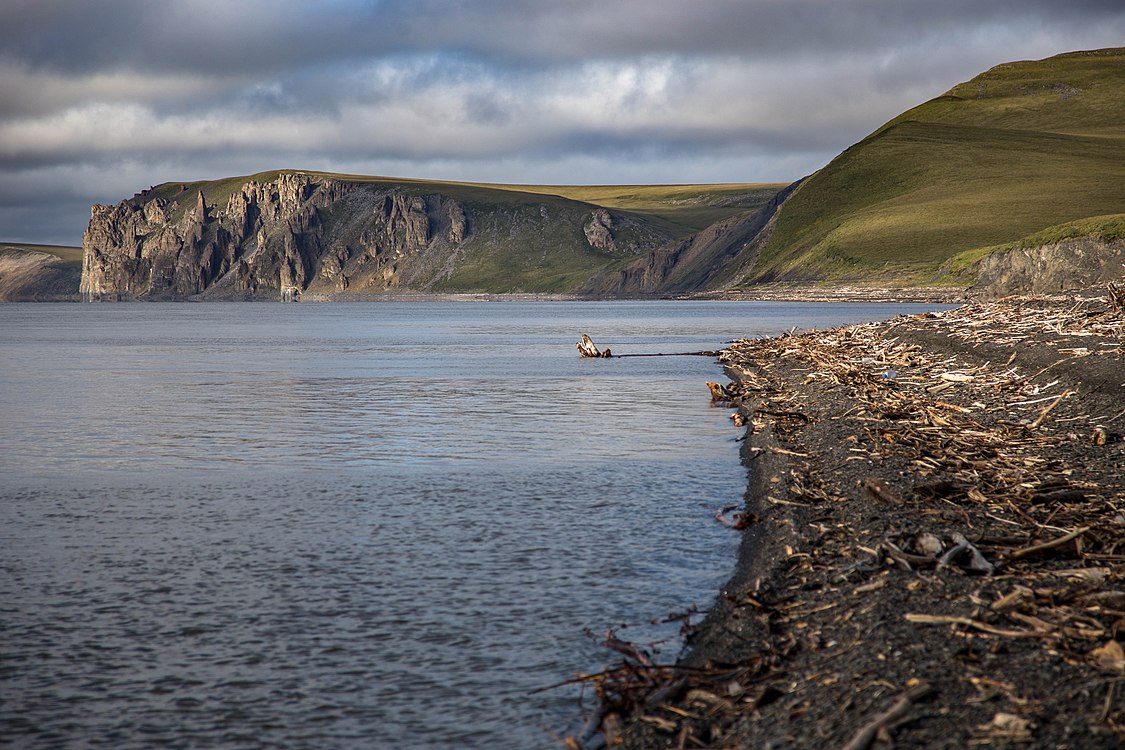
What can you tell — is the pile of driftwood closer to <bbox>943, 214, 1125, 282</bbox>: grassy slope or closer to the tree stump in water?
the tree stump in water

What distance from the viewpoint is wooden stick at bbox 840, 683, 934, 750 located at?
20.9 ft

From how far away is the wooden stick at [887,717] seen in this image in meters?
6.37

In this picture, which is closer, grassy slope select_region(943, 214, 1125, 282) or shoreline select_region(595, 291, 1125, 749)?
shoreline select_region(595, 291, 1125, 749)

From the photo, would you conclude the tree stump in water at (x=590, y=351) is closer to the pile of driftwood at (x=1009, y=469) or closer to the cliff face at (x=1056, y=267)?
the pile of driftwood at (x=1009, y=469)

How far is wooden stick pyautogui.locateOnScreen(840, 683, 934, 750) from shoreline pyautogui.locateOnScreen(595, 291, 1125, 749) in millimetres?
→ 19

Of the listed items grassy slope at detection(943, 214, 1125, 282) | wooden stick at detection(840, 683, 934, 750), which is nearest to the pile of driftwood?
wooden stick at detection(840, 683, 934, 750)

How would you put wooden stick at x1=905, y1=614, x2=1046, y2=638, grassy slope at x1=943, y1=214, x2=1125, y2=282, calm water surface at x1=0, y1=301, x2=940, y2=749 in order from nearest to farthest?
wooden stick at x1=905, y1=614, x2=1046, y2=638, calm water surface at x1=0, y1=301, x2=940, y2=749, grassy slope at x1=943, y1=214, x2=1125, y2=282

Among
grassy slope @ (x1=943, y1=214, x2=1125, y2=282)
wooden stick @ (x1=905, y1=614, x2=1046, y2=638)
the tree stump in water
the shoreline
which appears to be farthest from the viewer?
grassy slope @ (x1=943, y1=214, x2=1125, y2=282)

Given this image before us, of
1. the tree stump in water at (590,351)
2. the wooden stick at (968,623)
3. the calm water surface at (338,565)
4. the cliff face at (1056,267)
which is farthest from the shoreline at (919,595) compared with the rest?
the cliff face at (1056,267)

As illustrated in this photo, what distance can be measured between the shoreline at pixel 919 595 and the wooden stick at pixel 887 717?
0.02 meters

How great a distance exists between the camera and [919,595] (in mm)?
9445

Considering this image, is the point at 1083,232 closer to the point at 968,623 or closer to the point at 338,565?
the point at 338,565

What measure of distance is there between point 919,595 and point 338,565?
6797 millimetres

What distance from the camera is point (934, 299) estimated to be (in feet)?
464
